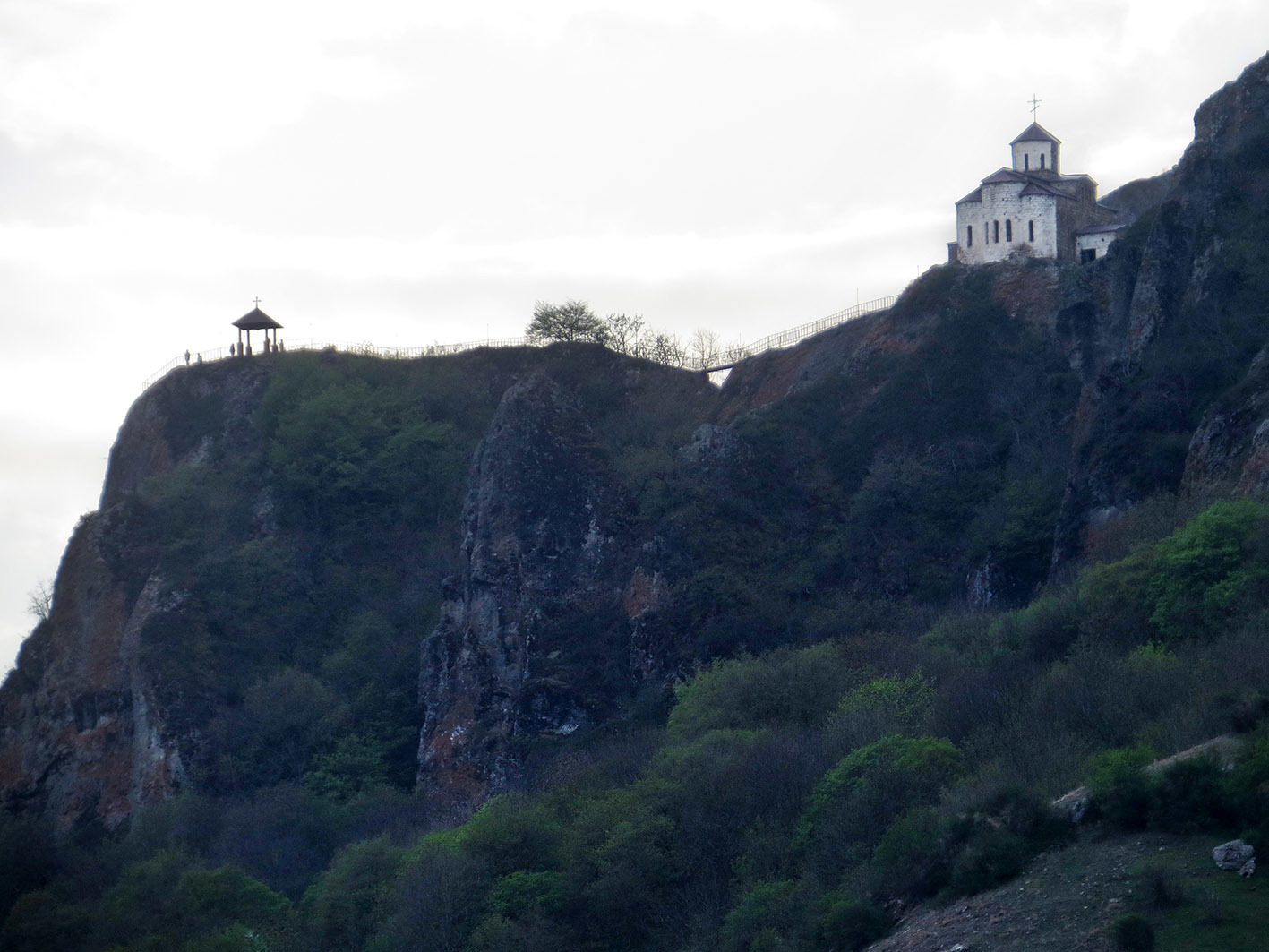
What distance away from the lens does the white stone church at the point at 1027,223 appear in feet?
207

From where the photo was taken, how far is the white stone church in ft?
207

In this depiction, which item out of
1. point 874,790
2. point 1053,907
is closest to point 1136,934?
point 1053,907

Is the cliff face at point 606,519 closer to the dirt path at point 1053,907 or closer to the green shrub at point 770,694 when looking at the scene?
the green shrub at point 770,694

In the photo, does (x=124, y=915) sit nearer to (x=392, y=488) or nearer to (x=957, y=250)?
(x=392, y=488)

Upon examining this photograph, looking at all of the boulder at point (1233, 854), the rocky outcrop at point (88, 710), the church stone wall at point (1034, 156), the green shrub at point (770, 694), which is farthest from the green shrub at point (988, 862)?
the church stone wall at point (1034, 156)

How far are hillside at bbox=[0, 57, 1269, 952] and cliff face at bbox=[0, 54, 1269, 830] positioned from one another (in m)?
0.15

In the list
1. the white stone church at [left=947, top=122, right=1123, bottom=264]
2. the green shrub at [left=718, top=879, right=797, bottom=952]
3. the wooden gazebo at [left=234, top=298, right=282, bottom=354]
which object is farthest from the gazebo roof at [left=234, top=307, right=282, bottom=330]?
the green shrub at [left=718, top=879, right=797, bottom=952]

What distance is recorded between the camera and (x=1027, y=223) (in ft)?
208

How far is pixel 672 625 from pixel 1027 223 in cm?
2298

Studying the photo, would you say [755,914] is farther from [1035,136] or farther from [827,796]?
[1035,136]

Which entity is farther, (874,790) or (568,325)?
(568,325)

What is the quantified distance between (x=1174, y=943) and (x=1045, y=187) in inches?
A: 1903

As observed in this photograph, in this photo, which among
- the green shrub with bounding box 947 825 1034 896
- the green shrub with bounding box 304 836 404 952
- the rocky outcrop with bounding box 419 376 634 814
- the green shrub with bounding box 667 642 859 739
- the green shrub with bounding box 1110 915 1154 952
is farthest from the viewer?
the rocky outcrop with bounding box 419 376 634 814

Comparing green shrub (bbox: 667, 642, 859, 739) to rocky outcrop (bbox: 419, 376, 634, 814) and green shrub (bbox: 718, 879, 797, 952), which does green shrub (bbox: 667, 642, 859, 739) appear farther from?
green shrub (bbox: 718, 879, 797, 952)
